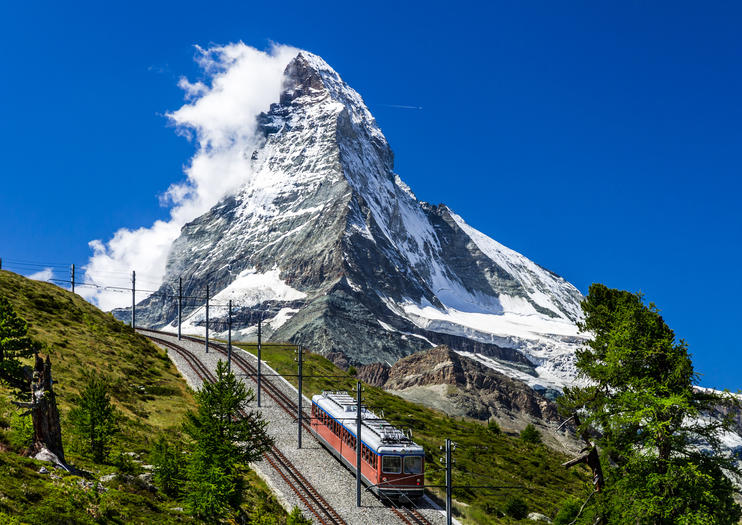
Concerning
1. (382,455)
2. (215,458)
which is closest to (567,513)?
(382,455)

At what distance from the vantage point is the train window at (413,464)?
4142cm

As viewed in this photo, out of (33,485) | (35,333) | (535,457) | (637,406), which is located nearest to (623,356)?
(637,406)

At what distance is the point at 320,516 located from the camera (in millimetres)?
38688

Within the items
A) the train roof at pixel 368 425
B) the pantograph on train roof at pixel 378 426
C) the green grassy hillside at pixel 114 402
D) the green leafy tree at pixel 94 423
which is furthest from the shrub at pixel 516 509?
the green leafy tree at pixel 94 423

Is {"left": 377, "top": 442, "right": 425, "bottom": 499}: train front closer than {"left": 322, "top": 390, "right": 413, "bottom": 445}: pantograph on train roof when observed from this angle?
Yes

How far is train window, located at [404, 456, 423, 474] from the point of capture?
41.4m

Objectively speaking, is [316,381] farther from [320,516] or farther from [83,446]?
[83,446]

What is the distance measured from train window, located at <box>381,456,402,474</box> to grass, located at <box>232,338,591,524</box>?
4.15 m

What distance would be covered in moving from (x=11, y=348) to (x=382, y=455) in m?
21.9

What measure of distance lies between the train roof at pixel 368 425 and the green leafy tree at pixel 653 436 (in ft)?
58.0

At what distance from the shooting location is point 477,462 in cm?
6850

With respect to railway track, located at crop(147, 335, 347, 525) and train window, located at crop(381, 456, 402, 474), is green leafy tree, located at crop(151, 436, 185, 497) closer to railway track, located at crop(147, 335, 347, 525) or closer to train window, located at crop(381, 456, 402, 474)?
railway track, located at crop(147, 335, 347, 525)

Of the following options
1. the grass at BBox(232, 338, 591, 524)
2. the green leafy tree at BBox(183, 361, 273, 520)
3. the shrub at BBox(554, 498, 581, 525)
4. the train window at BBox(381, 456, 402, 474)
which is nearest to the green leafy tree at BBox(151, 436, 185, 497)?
the green leafy tree at BBox(183, 361, 273, 520)

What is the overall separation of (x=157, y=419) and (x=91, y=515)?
30.7m
